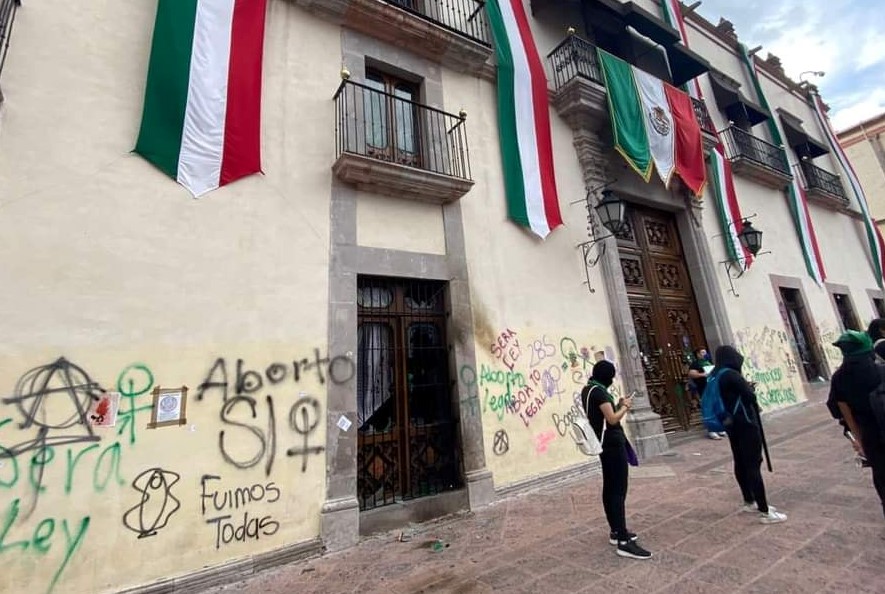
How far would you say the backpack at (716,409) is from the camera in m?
3.79

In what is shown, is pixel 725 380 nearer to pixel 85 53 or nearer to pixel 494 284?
pixel 494 284

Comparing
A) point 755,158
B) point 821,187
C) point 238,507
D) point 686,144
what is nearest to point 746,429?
point 238,507

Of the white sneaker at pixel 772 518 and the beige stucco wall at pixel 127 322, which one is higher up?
the beige stucco wall at pixel 127 322

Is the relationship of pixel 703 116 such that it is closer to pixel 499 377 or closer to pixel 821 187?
pixel 821 187

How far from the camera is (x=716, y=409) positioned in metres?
3.85

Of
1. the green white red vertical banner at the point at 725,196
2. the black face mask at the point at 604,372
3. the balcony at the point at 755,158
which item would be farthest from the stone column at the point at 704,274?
the black face mask at the point at 604,372

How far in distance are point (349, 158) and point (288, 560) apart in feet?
14.3

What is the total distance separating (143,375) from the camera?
3.65 m

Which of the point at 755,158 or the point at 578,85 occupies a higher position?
the point at 755,158

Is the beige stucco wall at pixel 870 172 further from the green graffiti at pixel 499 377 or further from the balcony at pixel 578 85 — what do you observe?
the green graffiti at pixel 499 377

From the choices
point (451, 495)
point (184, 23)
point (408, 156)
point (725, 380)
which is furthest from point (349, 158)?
point (725, 380)

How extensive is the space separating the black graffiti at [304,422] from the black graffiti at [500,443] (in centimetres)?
233

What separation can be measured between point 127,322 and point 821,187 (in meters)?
20.5

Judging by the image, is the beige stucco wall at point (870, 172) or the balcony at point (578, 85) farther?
the beige stucco wall at point (870, 172)
